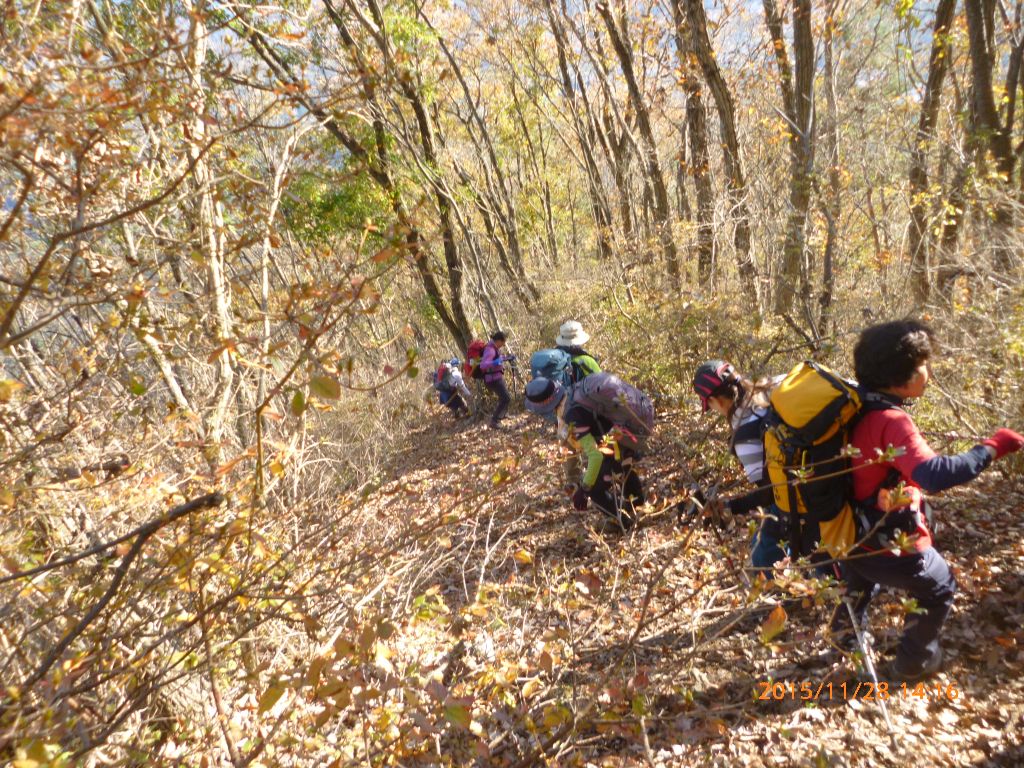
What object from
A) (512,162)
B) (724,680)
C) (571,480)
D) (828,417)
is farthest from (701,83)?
(512,162)

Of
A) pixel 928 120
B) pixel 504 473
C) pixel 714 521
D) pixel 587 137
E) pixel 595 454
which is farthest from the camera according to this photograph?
pixel 587 137

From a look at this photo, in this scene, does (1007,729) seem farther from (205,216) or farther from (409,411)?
(409,411)

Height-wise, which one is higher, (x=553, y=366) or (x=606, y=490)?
(x=553, y=366)

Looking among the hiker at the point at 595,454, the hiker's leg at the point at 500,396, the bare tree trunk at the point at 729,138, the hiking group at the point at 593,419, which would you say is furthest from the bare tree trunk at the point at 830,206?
the hiker's leg at the point at 500,396

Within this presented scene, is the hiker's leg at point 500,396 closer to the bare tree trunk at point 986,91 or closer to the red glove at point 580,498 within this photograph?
the red glove at point 580,498

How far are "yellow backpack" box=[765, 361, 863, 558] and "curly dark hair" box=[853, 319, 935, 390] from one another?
108mm

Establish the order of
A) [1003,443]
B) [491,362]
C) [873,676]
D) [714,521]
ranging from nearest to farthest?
[1003,443]
[873,676]
[714,521]
[491,362]

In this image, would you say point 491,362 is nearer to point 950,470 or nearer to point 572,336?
point 572,336

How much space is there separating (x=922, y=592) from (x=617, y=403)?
83.1 inches

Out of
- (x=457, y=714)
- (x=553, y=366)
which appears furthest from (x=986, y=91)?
(x=457, y=714)

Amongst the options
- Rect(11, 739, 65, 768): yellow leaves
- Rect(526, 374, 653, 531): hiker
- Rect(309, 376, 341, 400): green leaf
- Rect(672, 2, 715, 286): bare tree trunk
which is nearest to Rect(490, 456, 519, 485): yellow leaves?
Rect(309, 376, 341, 400): green leaf

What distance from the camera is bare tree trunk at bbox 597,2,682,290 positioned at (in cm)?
788

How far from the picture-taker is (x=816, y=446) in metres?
2.33

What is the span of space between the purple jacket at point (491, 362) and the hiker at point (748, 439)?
20.3 ft
